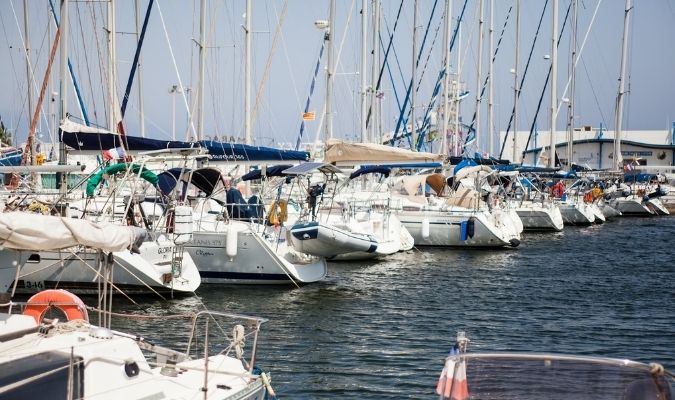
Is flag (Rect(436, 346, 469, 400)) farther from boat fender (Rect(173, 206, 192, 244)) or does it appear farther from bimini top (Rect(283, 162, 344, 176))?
bimini top (Rect(283, 162, 344, 176))

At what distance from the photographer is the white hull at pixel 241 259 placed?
20.5 meters

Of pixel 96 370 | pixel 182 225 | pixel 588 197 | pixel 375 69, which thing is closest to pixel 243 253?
pixel 182 225

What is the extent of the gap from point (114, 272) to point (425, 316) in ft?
21.5

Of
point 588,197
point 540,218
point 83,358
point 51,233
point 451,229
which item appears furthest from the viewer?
point 588,197

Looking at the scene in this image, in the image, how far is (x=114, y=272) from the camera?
18156 millimetres

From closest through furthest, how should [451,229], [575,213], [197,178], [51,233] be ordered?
[51,233], [197,178], [451,229], [575,213]

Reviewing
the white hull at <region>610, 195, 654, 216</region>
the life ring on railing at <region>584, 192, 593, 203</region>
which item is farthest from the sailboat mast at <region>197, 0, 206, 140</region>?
the white hull at <region>610, 195, 654, 216</region>

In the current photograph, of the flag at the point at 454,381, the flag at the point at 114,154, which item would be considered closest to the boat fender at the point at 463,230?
the flag at the point at 114,154

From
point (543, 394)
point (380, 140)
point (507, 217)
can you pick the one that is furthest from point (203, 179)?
point (380, 140)

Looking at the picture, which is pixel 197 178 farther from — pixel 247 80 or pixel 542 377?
pixel 542 377

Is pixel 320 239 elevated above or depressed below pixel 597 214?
above

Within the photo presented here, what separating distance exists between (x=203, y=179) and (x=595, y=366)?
17.8 metres

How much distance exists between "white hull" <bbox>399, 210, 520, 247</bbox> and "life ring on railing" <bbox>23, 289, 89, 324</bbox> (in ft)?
74.1

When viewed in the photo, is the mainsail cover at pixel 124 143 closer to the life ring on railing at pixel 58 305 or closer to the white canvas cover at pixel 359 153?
the white canvas cover at pixel 359 153
